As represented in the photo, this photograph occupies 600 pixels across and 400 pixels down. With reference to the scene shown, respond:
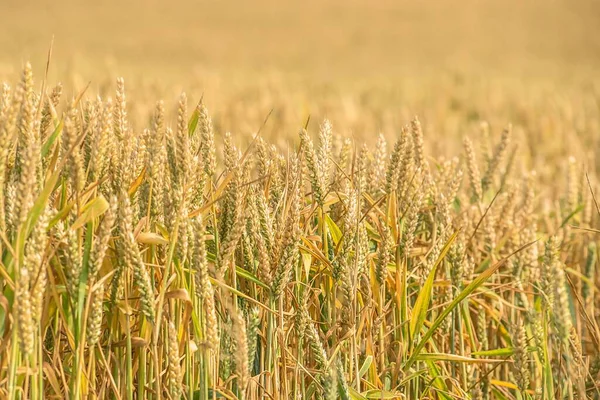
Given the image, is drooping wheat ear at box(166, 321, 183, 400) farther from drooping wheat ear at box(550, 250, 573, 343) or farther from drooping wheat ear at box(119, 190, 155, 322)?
drooping wheat ear at box(550, 250, 573, 343)

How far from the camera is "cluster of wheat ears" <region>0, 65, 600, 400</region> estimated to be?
1275 mm

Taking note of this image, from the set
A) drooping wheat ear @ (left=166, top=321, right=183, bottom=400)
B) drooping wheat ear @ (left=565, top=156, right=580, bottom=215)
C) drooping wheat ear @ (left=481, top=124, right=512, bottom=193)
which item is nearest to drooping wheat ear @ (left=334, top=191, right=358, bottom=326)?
drooping wheat ear @ (left=166, top=321, right=183, bottom=400)

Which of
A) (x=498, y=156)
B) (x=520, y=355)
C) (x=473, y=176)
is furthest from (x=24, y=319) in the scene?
(x=498, y=156)

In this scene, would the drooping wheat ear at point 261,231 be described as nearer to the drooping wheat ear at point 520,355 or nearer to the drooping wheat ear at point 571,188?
the drooping wheat ear at point 520,355

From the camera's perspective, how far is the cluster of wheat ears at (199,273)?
1275mm

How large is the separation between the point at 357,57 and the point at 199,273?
19273mm

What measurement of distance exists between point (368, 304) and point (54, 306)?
622 mm

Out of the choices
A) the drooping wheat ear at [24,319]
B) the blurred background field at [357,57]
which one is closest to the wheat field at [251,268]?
the drooping wheat ear at [24,319]

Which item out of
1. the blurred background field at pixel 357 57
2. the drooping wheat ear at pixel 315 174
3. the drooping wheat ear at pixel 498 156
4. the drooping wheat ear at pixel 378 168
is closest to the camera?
the drooping wheat ear at pixel 315 174

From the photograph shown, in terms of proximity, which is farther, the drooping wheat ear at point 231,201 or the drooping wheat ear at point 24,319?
the drooping wheat ear at point 231,201

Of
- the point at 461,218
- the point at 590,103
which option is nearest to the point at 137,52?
the point at 590,103

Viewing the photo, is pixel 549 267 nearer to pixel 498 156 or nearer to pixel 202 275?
pixel 202 275

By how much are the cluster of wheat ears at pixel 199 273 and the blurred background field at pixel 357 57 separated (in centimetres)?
292

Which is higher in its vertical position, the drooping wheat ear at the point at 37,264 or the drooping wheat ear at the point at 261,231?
the drooping wheat ear at the point at 261,231
